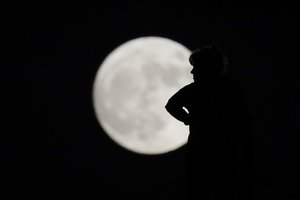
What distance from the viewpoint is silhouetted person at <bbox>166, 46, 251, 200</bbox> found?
2.97 meters

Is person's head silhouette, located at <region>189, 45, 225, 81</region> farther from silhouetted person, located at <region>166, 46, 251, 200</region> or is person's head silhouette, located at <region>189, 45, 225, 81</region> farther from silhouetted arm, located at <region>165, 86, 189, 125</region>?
silhouetted arm, located at <region>165, 86, 189, 125</region>

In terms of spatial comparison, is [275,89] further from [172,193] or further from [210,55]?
[210,55]

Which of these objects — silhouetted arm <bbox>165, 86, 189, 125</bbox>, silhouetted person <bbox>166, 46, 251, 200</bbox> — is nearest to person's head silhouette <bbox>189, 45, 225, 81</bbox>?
silhouetted person <bbox>166, 46, 251, 200</bbox>

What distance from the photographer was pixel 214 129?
2.99 metres

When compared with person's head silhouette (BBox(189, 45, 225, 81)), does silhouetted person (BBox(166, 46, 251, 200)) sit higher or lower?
lower

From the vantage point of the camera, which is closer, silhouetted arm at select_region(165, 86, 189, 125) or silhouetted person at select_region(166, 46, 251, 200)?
silhouetted person at select_region(166, 46, 251, 200)

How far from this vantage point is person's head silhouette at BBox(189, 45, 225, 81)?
3.03 m

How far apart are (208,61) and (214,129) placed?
413mm

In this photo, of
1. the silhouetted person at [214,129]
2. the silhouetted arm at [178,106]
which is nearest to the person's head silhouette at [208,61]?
the silhouetted person at [214,129]

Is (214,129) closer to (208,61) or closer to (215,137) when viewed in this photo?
(215,137)

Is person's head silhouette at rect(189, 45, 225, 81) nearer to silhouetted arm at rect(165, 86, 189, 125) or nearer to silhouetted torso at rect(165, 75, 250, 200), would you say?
silhouetted torso at rect(165, 75, 250, 200)

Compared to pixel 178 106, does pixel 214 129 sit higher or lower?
lower

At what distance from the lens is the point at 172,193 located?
723 inches

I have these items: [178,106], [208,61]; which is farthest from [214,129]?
[208,61]
